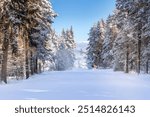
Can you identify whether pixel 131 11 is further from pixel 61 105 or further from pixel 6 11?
pixel 61 105

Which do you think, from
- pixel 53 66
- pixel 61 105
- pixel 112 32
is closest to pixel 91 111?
pixel 61 105

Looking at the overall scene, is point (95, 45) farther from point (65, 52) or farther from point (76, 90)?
point (76, 90)

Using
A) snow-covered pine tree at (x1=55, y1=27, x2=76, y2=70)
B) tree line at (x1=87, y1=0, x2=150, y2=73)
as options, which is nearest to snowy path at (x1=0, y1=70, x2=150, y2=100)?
tree line at (x1=87, y1=0, x2=150, y2=73)

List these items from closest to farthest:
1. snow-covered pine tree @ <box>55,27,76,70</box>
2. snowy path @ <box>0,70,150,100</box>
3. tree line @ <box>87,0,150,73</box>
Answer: snowy path @ <box>0,70,150,100</box> < tree line @ <box>87,0,150,73</box> < snow-covered pine tree @ <box>55,27,76,70</box>

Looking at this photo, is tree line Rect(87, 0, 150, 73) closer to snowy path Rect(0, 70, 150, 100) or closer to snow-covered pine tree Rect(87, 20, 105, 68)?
snowy path Rect(0, 70, 150, 100)

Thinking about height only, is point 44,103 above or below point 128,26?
below

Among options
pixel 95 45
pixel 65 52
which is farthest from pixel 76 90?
pixel 65 52

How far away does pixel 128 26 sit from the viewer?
4294cm

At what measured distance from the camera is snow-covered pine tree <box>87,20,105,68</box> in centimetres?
8500

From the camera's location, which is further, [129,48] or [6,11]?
[129,48]

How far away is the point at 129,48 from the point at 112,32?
22.5 meters

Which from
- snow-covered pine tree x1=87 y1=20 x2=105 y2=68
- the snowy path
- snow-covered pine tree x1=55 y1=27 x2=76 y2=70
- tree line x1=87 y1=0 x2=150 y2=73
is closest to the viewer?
the snowy path

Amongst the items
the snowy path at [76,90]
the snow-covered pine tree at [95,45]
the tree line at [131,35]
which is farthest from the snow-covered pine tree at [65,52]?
the snowy path at [76,90]

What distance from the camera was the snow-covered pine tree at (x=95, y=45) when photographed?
85000mm
